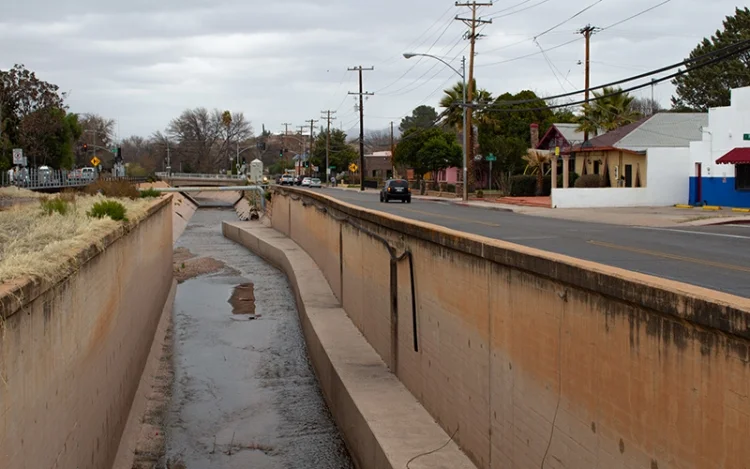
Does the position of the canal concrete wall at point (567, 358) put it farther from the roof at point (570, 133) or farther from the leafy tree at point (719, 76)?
the leafy tree at point (719, 76)

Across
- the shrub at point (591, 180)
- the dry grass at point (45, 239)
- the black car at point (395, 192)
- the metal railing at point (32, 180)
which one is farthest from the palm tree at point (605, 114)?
the dry grass at point (45, 239)

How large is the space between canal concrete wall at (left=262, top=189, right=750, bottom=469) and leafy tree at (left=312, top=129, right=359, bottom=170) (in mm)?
134283

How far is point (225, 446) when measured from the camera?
1388cm

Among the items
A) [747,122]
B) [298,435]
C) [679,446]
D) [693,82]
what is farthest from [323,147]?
[679,446]

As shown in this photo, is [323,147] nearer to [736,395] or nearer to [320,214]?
[320,214]

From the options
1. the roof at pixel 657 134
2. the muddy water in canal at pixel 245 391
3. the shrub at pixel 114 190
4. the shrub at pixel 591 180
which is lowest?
the muddy water in canal at pixel 245 391

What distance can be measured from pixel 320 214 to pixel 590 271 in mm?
24377

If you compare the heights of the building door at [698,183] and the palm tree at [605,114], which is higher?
the palm tree at [605,114]

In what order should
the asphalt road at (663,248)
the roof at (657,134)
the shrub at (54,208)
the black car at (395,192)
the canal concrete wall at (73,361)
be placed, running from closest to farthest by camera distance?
the canal concrete wall at (73,361), the asphalt road at (663,248), the shrub at (54,208), the roof at (657,134), the black car at (395,192)

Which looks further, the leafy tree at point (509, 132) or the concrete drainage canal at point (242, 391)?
the leafy tree at point (509, 132)

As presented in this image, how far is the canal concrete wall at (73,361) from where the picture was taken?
673cm

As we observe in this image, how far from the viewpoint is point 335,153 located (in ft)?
486

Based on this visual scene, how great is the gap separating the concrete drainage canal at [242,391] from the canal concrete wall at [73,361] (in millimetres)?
1293

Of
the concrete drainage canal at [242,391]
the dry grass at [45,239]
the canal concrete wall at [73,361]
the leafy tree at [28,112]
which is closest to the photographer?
the canal concrete wall at [73,361]
